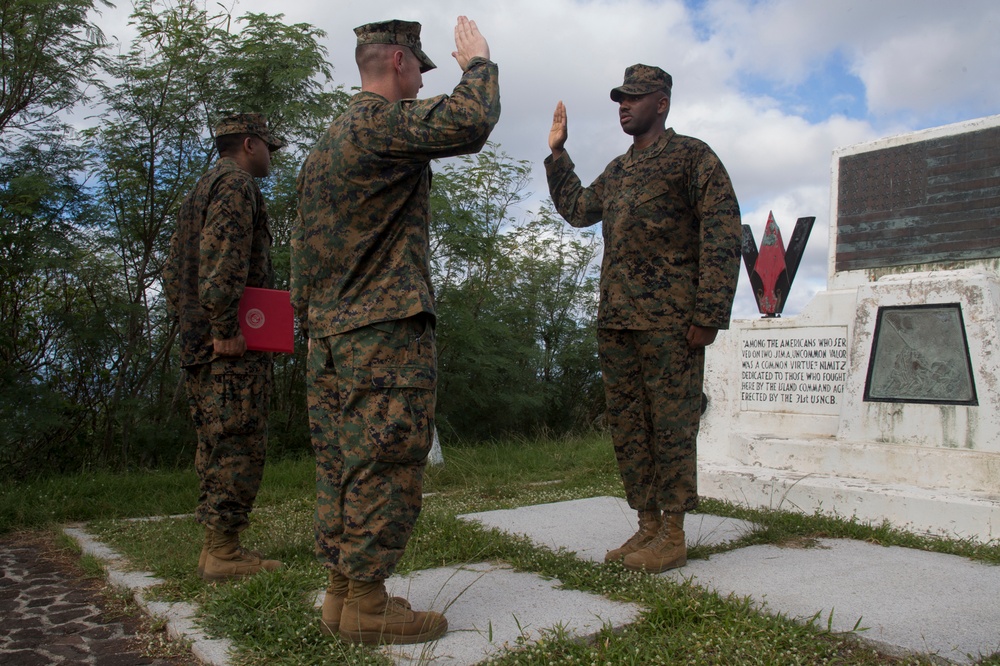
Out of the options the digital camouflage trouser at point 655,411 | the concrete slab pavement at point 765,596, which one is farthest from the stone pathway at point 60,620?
the digital camouflage trouser at point 655,411

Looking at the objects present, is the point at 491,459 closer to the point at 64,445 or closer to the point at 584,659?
the point at 64,445

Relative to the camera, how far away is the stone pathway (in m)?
2.74

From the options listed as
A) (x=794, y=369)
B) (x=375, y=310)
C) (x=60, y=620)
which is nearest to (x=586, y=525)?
(x=375, y=310)

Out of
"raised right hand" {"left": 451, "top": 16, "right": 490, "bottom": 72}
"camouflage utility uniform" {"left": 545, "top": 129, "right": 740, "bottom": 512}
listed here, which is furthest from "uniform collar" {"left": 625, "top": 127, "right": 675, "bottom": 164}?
Result: "raised right hand" {"left": 451, "top": 16, "right": 490, "bottom": 72}

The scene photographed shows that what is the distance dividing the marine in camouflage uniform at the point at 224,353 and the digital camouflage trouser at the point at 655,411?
1550 millimetres

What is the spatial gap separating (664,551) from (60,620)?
2.44 m

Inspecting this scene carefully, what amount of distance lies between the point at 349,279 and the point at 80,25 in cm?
519

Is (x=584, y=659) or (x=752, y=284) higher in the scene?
(x=752, y=284)

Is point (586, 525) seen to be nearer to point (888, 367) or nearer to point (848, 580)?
point (848, 580)

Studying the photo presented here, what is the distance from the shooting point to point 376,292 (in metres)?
2.38

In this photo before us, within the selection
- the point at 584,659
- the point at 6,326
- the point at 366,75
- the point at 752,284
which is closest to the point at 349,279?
the point at 366,75

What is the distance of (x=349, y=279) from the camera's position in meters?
2.44

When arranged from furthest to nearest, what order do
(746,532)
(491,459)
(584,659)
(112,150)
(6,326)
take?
1. (491,459)
2. (112,150)
3. (6,326)
4. (746,532)
5. (584,659)

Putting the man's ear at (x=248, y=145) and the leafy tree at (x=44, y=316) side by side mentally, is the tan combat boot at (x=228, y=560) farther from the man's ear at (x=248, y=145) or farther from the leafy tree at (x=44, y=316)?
the leafy tree at (x=44, y=316)
